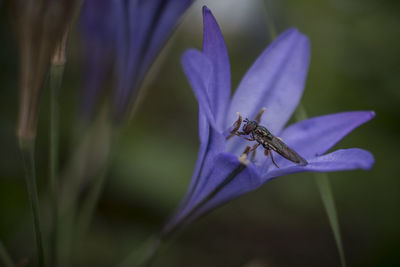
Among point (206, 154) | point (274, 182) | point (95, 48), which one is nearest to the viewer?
point (206, 154)

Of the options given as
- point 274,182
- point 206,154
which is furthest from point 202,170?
point 274,182

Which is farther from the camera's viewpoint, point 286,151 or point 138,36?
point 138,36

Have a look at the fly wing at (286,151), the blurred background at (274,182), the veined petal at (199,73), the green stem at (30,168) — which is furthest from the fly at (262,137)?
the blurred background at (274,182)

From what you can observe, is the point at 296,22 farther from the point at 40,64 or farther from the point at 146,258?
the point at 40,64

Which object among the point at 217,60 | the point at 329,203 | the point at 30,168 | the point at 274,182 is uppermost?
the point at 217,60

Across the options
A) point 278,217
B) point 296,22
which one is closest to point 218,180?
point 278,217

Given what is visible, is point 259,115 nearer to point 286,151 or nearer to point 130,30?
point 286,151

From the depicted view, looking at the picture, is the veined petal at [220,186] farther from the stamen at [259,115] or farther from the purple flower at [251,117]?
the stamen at [259,115]

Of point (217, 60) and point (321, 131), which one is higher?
point (217, 60)
